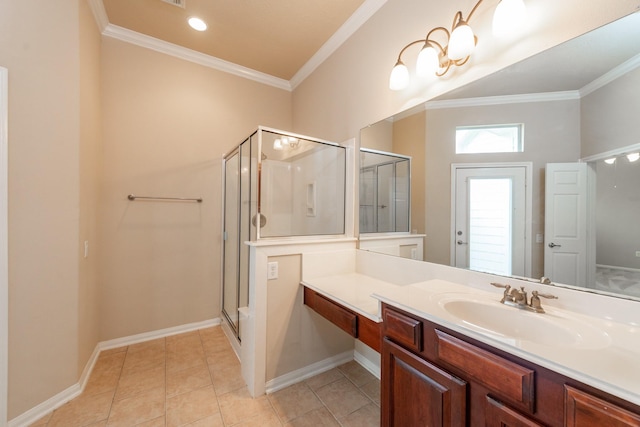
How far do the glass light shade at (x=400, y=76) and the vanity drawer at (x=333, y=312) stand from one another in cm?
144

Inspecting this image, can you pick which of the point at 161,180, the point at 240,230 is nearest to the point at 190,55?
the point at 161,180

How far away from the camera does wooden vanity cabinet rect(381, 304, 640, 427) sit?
65 centimetres

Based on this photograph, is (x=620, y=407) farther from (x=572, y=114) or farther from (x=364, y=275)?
(x=364, y=275)

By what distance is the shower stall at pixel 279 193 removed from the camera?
2023 mm

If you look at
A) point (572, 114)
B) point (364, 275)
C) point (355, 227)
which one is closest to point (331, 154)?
point (355, 227)

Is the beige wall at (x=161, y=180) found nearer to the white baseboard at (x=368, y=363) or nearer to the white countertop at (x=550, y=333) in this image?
the white baseboard at (x=368, y=363)

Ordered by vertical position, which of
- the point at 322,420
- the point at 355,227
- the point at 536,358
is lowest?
the point at 322,420

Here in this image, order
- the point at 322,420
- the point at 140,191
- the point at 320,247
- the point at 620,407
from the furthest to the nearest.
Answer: the point at 140,191, the point at 320,247, the point at 322,420, the point at 620,407

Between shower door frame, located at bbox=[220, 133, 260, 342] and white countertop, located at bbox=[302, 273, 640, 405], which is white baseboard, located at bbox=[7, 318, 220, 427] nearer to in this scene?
shower door frame, located at bbox=[220, 133, 260, 342]

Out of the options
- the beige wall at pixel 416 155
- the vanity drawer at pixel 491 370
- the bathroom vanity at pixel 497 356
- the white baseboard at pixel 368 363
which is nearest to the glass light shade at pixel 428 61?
the beige wall at pixel 416 155

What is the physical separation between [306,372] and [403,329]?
1.23 m

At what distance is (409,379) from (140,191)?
106 inches

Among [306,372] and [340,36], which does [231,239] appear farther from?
[340,36]

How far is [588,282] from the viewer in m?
1.06
